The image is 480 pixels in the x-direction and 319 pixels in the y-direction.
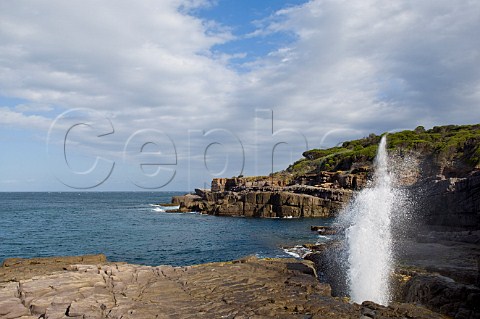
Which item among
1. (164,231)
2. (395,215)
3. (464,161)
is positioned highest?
(464,161)

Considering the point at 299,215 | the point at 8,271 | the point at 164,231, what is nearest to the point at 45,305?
the point at 8,271

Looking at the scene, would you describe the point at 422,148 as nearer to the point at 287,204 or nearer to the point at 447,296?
the point at 287,204

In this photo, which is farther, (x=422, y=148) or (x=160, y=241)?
(x=422, y=148)

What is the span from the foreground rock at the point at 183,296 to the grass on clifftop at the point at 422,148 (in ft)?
177

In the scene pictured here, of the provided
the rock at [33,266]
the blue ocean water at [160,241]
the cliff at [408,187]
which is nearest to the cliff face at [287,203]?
the cliff at [408,187]

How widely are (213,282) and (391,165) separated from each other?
78124 mm

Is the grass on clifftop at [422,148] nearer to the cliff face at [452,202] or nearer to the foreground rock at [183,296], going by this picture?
the cliff face at [452,202]

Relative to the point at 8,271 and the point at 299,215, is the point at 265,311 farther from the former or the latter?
the point at 299,215

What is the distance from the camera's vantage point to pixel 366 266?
21531 millimetres

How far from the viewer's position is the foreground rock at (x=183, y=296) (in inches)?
515

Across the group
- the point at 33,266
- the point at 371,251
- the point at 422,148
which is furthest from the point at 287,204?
the point at 33,266

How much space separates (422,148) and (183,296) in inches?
3021

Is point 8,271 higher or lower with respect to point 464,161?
lower

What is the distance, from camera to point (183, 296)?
15.4 meters
